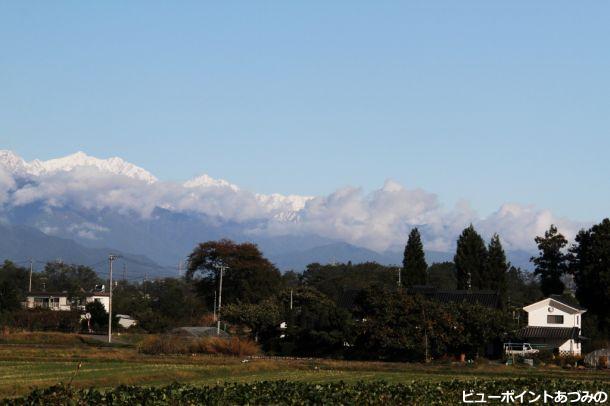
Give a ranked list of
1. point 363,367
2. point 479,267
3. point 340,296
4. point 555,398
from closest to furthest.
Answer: point 555,398
point 363,367
point 340,296
point 479,267

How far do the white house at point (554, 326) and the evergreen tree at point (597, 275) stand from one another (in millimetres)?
6068

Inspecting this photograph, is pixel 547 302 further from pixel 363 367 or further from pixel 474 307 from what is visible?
pixel 363 367

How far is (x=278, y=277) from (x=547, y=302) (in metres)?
37.2

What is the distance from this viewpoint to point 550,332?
255 feet

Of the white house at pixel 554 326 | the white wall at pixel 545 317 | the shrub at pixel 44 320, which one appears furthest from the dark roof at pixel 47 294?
the white house at pixel 554 326

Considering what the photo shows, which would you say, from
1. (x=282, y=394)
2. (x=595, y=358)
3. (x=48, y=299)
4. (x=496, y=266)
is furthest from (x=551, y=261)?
(x=282, y=394)

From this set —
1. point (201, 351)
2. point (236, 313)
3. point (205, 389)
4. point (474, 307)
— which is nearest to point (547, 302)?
point (474, 307)

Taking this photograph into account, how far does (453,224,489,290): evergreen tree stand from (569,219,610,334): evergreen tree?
10.9 metres

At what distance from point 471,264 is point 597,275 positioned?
16.7m

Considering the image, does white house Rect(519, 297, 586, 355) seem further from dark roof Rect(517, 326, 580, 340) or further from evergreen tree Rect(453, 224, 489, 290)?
evergreen tree Rect(453, 224, 489, 290)

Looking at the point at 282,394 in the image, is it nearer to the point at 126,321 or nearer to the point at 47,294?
the point at 126,321

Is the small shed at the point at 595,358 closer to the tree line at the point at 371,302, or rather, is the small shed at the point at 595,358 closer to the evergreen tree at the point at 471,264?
the tree line at the point at 371,302

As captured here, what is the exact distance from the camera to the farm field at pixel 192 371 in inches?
1533

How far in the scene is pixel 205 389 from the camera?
84.8 feet
